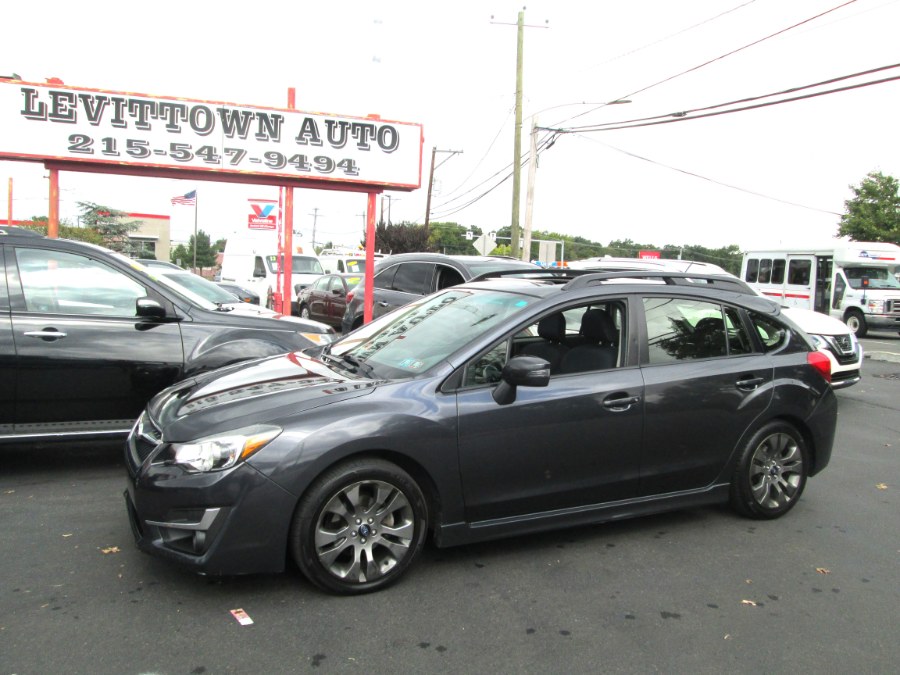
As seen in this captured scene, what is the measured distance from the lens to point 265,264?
72.4ft

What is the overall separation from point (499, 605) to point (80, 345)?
11.8 feet

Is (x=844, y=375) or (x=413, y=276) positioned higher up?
(x=413, y=276)

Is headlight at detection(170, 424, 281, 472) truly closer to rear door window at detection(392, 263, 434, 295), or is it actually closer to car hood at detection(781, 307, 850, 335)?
rear door window at detection(392, 263, 434, 295)

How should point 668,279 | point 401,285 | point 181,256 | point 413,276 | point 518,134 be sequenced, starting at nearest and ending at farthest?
point 668,279
point 413,276
point 401,285
point 518,134
point 181,256

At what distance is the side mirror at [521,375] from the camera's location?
357 cm

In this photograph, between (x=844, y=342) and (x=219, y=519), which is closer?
(x=219, y=519)

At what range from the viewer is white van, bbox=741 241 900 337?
20203 millimetres

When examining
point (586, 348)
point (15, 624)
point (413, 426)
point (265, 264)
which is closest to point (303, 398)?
point (413, 426)

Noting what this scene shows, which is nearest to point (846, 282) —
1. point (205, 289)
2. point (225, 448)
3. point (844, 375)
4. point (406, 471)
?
point (844, 375)

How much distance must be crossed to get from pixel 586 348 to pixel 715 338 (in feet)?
3.14

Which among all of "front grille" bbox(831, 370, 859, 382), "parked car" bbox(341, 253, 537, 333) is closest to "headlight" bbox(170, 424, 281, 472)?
"parked car" bbox(341, 253, 537, 333)

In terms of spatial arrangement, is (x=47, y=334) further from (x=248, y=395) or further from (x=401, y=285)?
(x=401, y=285)

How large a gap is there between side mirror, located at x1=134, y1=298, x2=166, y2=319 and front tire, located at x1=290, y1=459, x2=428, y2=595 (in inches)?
106

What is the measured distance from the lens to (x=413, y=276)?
1037 cm
